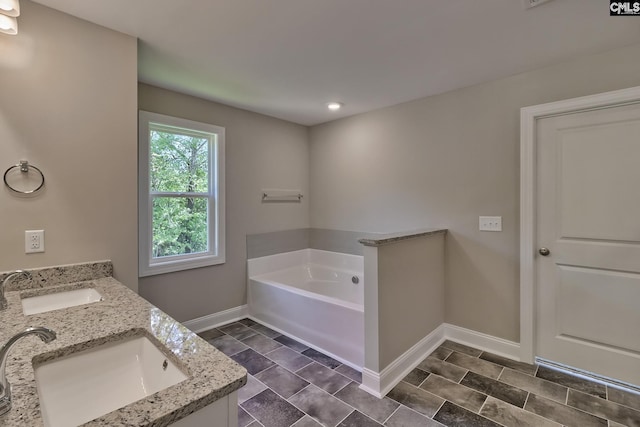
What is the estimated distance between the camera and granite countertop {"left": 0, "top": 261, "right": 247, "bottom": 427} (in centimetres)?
71

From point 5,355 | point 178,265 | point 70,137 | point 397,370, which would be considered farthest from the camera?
point 178,265

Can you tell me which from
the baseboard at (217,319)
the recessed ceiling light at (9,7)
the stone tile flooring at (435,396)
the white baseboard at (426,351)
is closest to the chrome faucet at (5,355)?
the stone tile flooring at (435,396)

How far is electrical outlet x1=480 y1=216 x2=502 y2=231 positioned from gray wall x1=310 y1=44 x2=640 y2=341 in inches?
1.8

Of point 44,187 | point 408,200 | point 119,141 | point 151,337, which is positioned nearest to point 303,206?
point 408,200

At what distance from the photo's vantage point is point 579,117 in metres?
2.21

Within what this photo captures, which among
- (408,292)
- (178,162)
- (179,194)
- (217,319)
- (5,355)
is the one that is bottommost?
(217,319)

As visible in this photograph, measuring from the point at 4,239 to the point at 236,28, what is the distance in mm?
1693

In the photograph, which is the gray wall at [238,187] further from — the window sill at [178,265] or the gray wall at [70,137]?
the gray wall at [70,137]

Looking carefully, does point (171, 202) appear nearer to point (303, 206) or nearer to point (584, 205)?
point (303, 206)

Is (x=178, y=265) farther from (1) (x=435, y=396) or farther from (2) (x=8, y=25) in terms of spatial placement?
(1) (x=435, y=396)

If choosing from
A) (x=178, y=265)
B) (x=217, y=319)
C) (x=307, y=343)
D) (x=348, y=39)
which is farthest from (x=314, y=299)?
(x=348, y=39)

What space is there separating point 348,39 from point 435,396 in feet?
7.88

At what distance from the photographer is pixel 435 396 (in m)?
2.01

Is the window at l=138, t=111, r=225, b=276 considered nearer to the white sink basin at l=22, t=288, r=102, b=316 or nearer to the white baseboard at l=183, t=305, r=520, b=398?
the white baseboard at l=183, t=305, r=520, b=398
